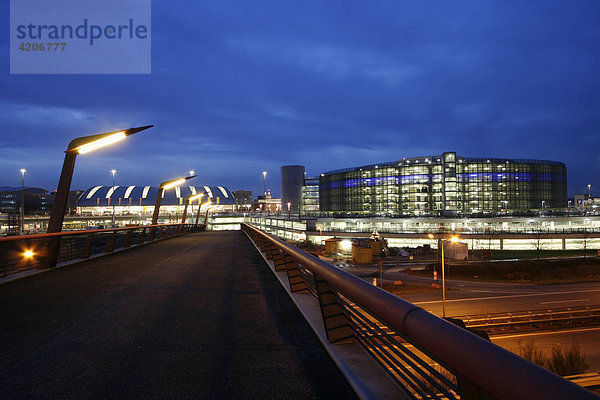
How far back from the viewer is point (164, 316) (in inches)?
202

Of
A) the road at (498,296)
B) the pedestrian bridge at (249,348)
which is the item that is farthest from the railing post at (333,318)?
the road at (498,296)

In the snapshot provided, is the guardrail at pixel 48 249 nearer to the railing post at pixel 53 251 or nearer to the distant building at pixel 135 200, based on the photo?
the railing post at pixel 53 251

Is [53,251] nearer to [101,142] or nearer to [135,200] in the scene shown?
[101,142]

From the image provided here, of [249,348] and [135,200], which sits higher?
[135,200]

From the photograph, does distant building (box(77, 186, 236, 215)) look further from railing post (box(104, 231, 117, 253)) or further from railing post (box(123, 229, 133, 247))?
railing post (box(104, 231, 117, 253))

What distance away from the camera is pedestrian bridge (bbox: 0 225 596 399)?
1.67 m

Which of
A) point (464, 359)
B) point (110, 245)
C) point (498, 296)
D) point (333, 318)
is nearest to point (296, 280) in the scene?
point (333, 318)

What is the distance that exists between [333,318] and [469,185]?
424 feet

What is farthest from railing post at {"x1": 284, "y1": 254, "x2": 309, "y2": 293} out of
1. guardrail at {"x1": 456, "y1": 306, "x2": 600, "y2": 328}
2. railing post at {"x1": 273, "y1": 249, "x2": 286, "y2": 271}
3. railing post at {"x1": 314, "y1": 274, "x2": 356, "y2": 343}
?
guardrail at {"x1": 456, "y1": 306, "x2": 600, "y2": 328}

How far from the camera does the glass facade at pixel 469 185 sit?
117 metres

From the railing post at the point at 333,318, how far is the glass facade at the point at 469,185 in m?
115

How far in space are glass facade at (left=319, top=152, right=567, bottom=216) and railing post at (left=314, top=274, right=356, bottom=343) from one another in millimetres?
115172

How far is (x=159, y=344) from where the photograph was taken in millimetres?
3957

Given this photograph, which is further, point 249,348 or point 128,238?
point 128,238
